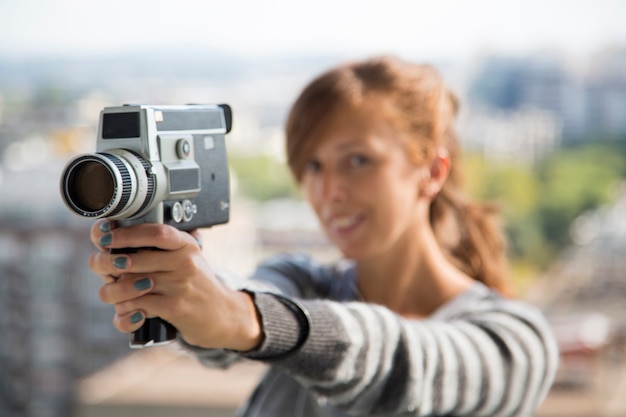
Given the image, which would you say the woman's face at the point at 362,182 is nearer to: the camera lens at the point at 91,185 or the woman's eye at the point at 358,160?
the woman's eye at the point at 358,160

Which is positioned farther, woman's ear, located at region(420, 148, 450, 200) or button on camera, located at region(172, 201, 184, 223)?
woman's ear, located at region(420, 148, 450, 200)

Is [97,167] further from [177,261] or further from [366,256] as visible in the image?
[366,256]

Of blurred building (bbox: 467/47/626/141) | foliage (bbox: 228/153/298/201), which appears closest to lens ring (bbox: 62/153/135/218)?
foliage (bbox: 228/153/298/201)

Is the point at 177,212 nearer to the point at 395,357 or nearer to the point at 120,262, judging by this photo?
the point at 120,262

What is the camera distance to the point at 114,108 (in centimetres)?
78

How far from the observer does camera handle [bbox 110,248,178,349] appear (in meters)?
0.80

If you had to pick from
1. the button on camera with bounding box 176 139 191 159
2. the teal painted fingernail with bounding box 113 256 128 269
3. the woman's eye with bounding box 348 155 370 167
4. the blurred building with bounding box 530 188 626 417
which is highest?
the button on camera with bounding box 176 139 191 159

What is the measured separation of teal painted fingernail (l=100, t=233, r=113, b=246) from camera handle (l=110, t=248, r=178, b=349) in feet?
0.28

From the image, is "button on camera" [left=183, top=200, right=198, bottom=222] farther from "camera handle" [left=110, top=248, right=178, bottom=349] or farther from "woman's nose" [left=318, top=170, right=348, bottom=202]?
"woman's nose" [left=318, top=170, right=348, bottom=202]

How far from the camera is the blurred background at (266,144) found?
3490 mm

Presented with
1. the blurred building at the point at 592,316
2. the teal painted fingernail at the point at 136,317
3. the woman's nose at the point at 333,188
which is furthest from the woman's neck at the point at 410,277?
the blurred building at the point at 592,316

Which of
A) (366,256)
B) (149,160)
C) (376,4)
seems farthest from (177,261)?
(376,4)

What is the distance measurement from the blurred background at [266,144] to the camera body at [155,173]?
200 centimetres

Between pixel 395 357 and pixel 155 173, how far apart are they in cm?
36
